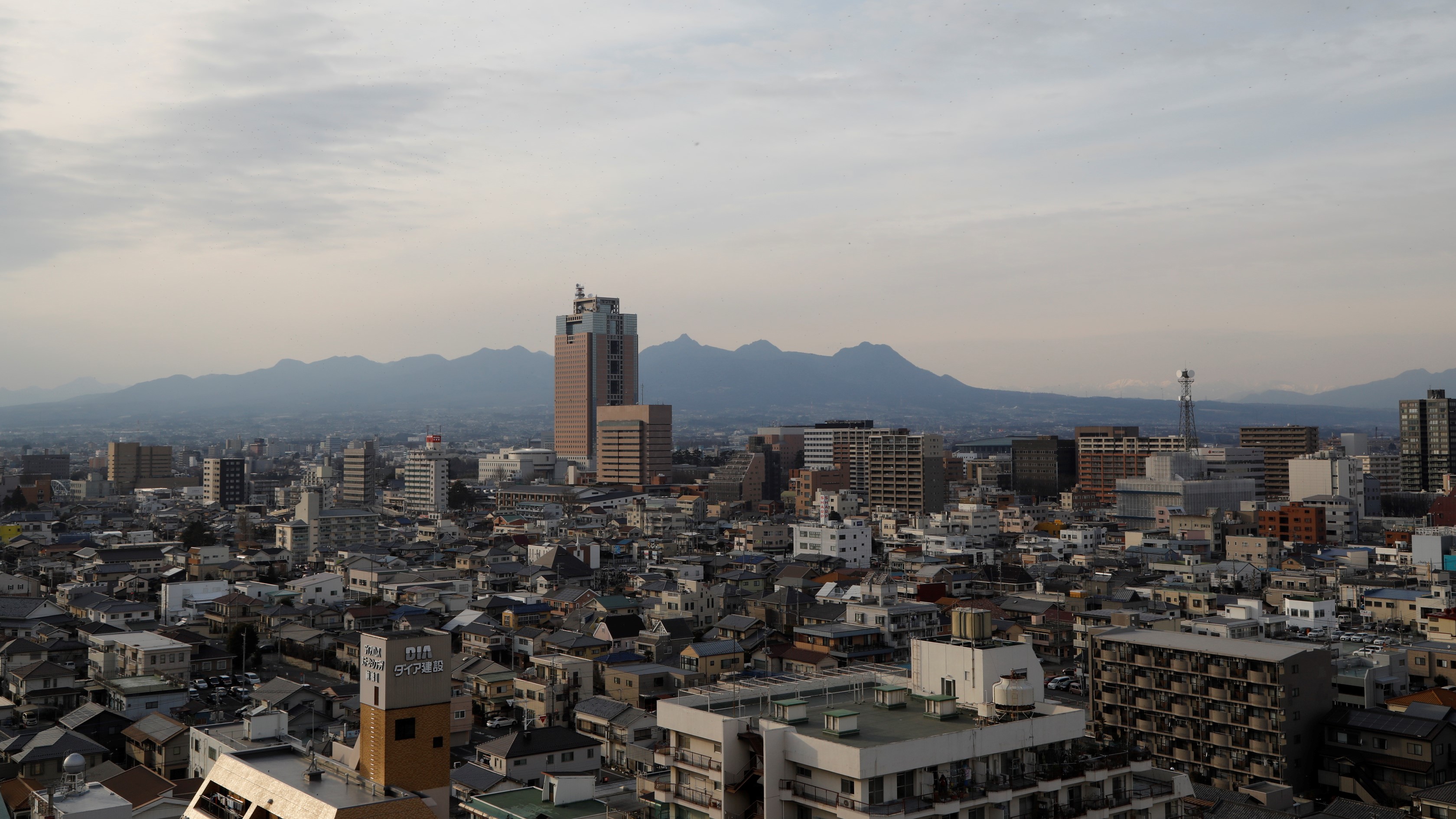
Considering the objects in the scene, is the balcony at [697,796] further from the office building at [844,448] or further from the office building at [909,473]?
the office building at [844,448]

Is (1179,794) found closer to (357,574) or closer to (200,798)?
(200,798)

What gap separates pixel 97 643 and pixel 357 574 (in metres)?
11.1

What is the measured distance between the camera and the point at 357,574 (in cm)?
3092

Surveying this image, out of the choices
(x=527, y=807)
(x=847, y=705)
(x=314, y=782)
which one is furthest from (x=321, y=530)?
(x=847, y=705)

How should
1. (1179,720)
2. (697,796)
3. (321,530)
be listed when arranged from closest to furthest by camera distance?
1. (697,796)
2. (1179,720)
3. (321,530)

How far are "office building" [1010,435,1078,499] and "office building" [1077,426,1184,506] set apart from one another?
0.41m

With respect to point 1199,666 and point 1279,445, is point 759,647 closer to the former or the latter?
point 1199,666

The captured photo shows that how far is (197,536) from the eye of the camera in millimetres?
39750

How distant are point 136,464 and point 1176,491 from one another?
65.5 meters

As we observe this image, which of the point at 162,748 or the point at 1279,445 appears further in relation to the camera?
the point at 1279,445

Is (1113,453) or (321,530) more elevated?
(1113,453)

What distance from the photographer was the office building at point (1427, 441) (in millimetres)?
57688

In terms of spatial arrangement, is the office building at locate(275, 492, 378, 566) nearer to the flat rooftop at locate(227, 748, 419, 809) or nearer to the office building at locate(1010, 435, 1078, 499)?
the flat rooftop at locate(227, 748, 419, 809)

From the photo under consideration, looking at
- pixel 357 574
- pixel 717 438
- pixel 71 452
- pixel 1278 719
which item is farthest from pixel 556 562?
pixel 717 438
